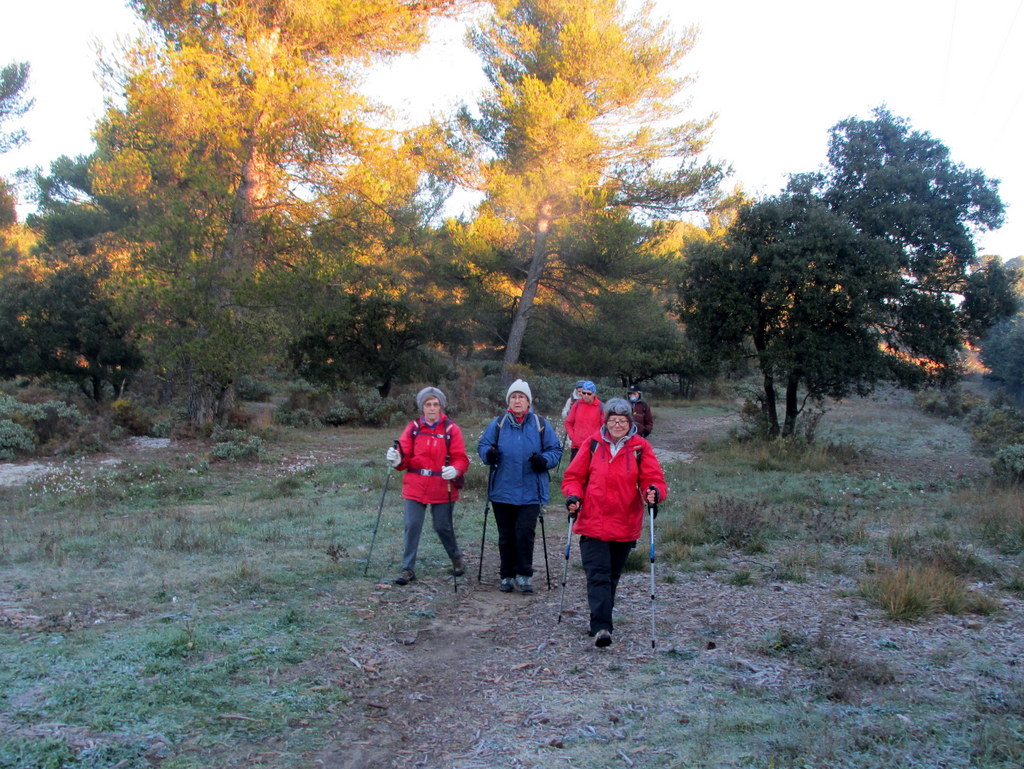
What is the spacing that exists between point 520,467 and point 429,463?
32.0 inches

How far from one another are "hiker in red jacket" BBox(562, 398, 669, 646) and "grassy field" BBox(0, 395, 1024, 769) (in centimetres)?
40

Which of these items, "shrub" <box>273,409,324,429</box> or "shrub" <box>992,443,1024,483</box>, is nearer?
"shrub" <box>992,443,1024,483</box>

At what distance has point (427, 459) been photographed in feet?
22.0

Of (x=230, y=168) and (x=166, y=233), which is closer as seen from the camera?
(x=166, y=233)

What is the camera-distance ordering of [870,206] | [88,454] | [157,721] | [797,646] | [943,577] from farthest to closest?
1. [870,206]
2. [88,454]
3. [943,577]
4. [797,646]
5. [157,721]

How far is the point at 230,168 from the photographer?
55.1ft

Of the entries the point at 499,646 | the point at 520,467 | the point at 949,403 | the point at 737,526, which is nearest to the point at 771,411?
the point at 737,526

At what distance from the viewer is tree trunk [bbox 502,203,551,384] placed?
2420 centimetres

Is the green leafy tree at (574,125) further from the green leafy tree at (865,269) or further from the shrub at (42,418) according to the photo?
the shrub at (42,418)

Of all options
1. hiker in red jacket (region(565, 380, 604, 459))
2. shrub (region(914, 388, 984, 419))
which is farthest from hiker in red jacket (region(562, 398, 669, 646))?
shrub (region(914, 388, 984, 419))

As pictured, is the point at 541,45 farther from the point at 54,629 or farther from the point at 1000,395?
the point at 54,629

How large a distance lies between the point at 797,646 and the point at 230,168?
15.7 meters

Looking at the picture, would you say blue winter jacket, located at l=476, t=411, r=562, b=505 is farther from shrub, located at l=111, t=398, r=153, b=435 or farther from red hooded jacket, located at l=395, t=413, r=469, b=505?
shrub, located at l=111, t=398, r=153, b=435

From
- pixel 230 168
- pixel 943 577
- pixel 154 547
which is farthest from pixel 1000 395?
pixel 154 547
